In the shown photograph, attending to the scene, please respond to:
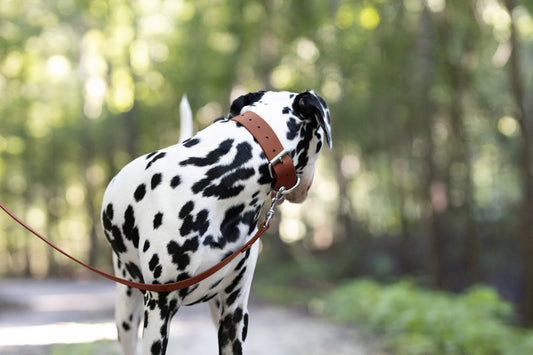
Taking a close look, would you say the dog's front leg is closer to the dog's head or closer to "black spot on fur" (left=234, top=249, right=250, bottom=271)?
"black spot on fur" (left=234, top=249, right=250, bottom=271)

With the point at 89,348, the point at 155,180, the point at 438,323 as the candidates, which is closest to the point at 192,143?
the point at 155,180

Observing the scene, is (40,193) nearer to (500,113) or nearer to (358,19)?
(358,19)

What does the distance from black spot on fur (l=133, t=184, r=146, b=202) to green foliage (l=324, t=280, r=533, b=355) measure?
4556 millimetres

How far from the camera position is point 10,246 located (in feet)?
95.0

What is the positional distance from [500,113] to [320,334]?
30.3ft

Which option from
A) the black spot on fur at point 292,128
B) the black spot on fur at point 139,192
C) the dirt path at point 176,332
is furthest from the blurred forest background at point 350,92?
the black spot on fur at point 139,192

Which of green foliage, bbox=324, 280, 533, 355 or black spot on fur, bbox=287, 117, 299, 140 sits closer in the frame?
black spot on fur, bbox=287, 117, 299, 140

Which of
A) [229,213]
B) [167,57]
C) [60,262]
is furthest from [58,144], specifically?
[229,213]

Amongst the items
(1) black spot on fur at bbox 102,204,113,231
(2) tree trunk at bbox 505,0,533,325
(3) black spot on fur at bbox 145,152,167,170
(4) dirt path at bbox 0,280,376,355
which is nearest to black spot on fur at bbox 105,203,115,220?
(1) black spot on fur at bbox 102,204,113,231

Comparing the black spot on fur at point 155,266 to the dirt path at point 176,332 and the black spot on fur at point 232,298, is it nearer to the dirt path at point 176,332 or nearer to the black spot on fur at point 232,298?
the black spot on fur at point 232,298

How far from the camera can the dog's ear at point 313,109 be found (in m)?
2.20

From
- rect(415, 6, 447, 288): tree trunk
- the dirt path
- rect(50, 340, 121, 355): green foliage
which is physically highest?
rect(415, 6, 447, 288): tree trunk

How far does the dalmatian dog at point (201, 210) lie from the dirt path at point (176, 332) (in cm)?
396

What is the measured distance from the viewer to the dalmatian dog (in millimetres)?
2049
